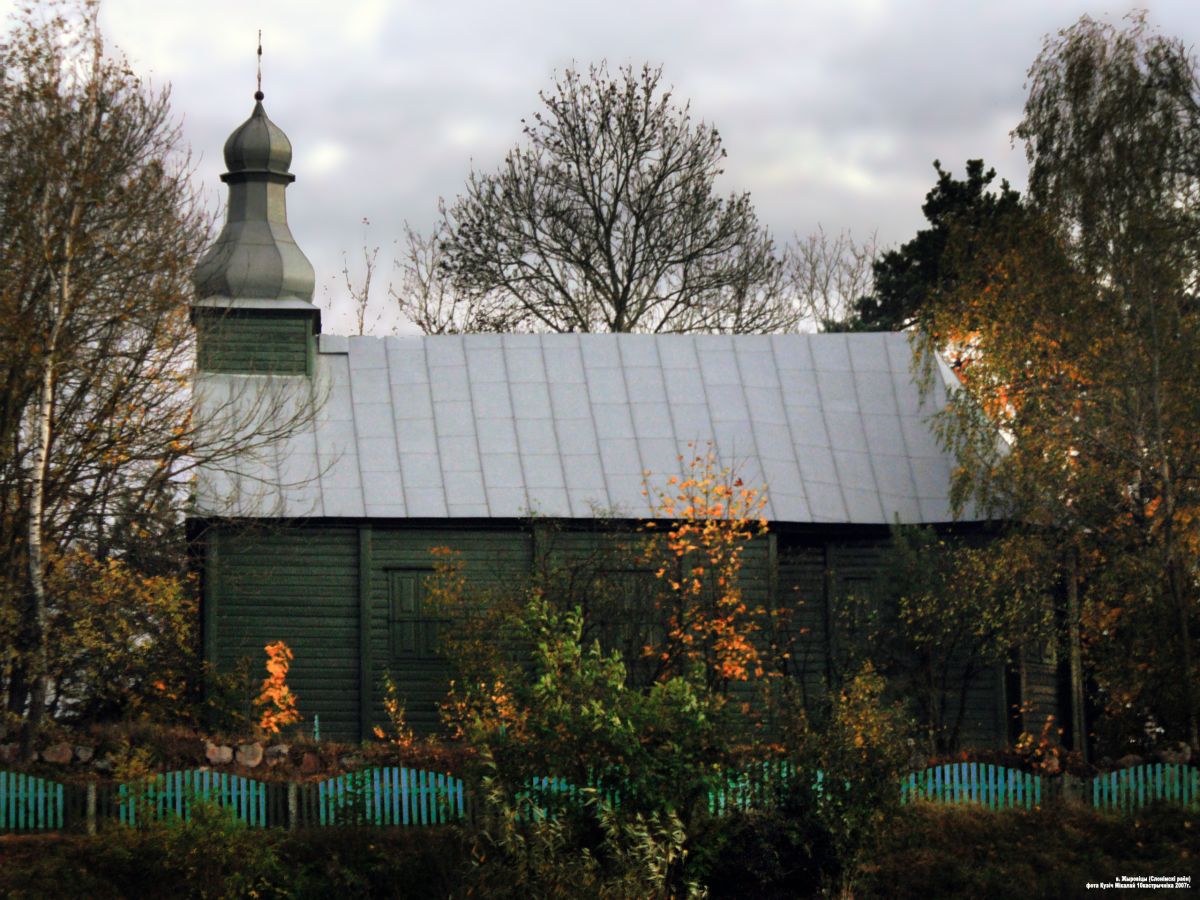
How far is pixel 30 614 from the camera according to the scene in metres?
19.6

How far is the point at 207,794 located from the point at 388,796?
1.83 meters

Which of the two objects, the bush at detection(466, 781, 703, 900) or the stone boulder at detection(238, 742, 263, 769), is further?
the stone boulder at detection(238, 742, 263, 769)

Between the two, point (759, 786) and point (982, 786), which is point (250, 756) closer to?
point (759, 786)

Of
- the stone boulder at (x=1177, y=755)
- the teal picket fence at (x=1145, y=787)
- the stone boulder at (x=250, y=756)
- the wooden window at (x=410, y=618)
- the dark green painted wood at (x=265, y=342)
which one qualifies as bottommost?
the teal picket fence at (x=1145, y=787)

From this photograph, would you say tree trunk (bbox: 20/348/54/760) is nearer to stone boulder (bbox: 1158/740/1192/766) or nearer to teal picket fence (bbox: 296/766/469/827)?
teal picket fence (bbox: 296/766/469/827)

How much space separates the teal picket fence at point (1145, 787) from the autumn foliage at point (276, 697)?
32.4 ft

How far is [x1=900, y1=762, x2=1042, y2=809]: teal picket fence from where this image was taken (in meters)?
18.5

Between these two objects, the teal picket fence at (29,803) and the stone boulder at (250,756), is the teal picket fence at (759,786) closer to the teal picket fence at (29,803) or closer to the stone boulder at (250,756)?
the stone boulder at (250,756)

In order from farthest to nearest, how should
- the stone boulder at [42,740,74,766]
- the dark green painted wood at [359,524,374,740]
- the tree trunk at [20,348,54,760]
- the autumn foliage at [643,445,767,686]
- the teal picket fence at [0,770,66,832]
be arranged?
1. the dark green painted wood at [359,524,374,740]
2. the autumn foliage at [643,445,767,686]
3. the stone boulder at [42,740,74,766]
4. the tree trunk at [20,348,54,760]
5. the teal picket fence at [0,770,66,832]

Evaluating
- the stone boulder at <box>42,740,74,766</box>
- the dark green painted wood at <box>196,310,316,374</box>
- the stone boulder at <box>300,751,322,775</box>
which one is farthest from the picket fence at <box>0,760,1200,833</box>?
the dark green painted wood at <box>196,310,316,374</box>

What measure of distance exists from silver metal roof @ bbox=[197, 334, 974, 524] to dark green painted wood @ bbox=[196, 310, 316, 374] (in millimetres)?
269

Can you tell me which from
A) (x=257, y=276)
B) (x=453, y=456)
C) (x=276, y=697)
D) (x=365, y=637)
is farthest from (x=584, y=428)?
(x=276, y=697)

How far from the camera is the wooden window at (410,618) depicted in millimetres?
23047

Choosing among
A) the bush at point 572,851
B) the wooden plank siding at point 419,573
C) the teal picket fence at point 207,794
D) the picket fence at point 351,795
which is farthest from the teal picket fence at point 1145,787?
the teal picket fence at point 207,794
